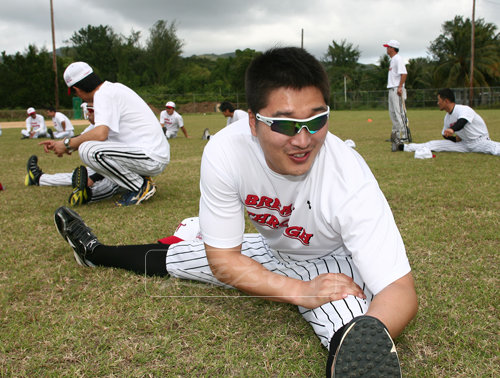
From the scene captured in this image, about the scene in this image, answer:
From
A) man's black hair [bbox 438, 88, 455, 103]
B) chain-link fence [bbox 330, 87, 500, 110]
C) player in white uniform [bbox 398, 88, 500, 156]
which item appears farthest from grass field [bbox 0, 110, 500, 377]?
chain-link fence [bbox 330, 87, 500, 110]

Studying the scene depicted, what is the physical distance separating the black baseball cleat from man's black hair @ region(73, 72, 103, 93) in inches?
92.1

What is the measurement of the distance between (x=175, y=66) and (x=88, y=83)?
206 ft

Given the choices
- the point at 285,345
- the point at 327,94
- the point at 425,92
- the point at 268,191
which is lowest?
the point at 285,345

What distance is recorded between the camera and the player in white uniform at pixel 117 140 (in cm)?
480

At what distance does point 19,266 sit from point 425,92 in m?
42.1

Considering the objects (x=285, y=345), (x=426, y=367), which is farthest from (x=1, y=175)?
(x=426, y=367)

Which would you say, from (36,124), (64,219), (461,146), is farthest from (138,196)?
(36,124)

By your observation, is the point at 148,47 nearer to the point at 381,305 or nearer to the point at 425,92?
the point at 425,92

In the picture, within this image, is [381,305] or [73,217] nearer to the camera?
[381,305]

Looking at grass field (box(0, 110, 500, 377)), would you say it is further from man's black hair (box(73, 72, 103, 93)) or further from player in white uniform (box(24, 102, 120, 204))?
man's black hair (box(73, 72, 103, 93))

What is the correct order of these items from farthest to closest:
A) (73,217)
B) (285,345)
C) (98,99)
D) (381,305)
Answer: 1. (98,99)
2. (73,217)
3. (285,345)
4. (381,305)

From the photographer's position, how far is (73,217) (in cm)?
296

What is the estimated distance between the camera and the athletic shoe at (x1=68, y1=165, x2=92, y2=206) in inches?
197

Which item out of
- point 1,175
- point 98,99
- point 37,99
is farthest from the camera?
point 37,99
